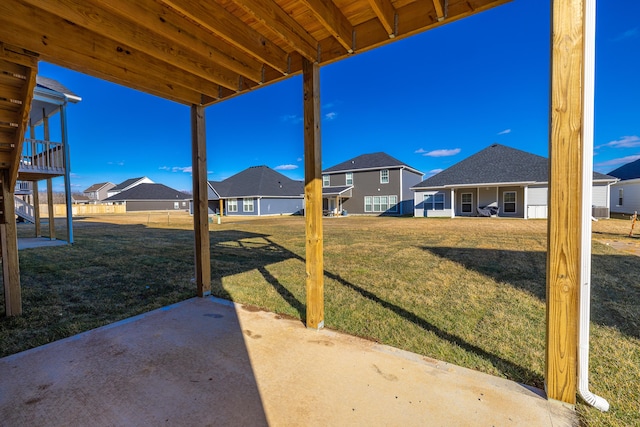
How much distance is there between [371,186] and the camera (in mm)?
28859

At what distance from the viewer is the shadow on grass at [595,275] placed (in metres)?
3.40

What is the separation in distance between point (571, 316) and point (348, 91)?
27.1m

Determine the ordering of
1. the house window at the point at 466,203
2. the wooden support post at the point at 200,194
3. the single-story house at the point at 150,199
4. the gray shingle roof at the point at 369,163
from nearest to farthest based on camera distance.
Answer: the wooden support post at the point at 200,194
the house window at the point at 466,203
the gray shingle roof at the point at 369,163
the single-story house at the point at 150,199

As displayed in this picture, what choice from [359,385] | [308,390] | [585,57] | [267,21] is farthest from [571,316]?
[267,21]

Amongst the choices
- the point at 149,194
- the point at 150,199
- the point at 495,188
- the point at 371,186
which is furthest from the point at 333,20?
the point at 149,194

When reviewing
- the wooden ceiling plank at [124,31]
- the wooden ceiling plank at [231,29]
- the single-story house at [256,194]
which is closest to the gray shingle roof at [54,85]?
the wooden ceiling plank at [124,31]

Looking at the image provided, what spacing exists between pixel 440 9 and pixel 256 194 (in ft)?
97.8

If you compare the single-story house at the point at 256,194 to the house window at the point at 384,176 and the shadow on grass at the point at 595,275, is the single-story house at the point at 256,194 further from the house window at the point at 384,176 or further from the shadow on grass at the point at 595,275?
the shadow on grass at the point at 595,275

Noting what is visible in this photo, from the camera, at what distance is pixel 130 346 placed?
9.08 feet

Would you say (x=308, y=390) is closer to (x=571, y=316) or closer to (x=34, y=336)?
(x=571, y=316)

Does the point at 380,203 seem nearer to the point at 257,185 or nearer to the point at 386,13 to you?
the point at 257,185

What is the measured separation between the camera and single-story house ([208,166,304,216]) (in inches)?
1237

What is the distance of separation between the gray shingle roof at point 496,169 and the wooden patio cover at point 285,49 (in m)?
20.8

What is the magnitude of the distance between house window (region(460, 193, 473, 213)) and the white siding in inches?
413
